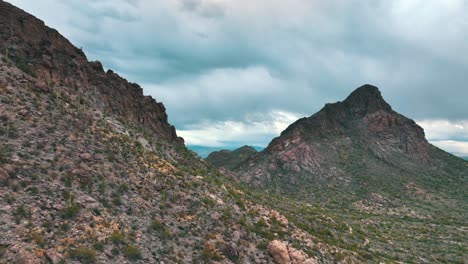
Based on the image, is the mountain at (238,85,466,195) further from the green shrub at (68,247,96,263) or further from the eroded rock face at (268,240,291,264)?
the green shrub at (68,247,96,263)

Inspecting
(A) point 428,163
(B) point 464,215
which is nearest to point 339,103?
(A) point 428,163

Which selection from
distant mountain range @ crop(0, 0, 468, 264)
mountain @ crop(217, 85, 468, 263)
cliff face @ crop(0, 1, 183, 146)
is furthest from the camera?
mountain @ crop(217, 85, 468, 263)

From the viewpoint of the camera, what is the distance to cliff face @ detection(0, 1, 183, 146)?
3984cm

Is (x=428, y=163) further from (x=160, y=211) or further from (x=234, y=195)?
(x=160, y=211)

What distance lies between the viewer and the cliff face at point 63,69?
39.8 metres

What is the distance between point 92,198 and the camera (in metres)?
24.3

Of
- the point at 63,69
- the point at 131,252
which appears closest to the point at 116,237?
the point at 131,252

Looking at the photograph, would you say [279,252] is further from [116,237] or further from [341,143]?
[341,143]

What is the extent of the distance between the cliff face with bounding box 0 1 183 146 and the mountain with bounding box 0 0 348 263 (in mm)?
220

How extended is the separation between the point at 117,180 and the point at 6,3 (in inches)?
1286

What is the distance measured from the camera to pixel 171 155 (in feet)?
156

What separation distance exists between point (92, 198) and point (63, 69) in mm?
27722

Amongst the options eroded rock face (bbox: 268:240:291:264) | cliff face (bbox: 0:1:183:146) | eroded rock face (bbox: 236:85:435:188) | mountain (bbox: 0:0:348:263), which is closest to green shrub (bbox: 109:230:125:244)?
mountain (bbox: 0:0:348:263)

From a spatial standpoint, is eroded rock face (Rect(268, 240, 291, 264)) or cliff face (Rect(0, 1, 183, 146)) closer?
eroded rock face (Rect(268, 240, 291, 264))
